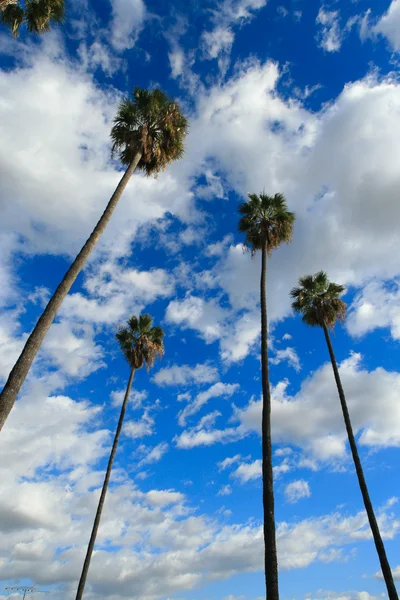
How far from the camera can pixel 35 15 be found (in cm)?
1559

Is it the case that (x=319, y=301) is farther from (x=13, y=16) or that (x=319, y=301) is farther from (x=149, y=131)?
(x=13, y=16)

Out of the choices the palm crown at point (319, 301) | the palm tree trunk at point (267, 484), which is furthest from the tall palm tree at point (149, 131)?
the palm crown at point (319, 301)

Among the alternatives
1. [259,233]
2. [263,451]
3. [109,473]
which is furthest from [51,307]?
[109,473]

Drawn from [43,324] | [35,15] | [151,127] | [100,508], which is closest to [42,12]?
[35,15]

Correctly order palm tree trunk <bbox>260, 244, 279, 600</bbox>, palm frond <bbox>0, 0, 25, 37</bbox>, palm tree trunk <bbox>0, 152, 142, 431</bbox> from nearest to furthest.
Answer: palm tree trunk <bbox>0, 152, 142, 431</bbox>, palm tree trunk <bbox>260, 244, 279, 600</bbox>, palm frond <bbox>0, 0, 25, 37</bbox>

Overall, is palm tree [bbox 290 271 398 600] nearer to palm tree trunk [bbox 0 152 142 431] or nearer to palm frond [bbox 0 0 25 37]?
palm tree trunk [bbox 0 152 142 431]

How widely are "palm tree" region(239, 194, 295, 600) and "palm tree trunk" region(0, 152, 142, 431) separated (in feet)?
29.0

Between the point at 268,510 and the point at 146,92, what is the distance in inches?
741

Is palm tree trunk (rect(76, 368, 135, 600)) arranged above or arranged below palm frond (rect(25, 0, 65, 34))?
below

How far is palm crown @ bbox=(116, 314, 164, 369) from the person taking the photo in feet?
100.0

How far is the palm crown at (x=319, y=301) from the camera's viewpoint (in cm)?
2764

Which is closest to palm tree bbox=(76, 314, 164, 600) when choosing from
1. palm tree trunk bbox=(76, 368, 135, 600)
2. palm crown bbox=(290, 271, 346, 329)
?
palm tree trunk bbox=(76, 368, 135, 600)

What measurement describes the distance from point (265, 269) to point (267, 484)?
1081 cm

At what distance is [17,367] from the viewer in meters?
8.83
